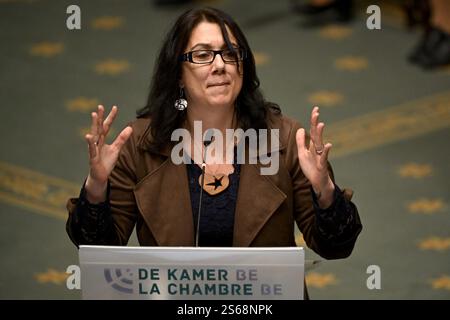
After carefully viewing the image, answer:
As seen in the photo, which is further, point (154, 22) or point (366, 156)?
point (154, 22)

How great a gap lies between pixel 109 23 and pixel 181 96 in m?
5.29

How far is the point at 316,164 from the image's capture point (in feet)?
12.2

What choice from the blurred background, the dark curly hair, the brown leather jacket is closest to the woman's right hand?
the brown leather jacket

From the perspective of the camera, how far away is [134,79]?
8336 mm

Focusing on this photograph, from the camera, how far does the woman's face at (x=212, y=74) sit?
384cm

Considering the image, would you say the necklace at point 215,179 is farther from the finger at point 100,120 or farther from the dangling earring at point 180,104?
the finger at point 100,120

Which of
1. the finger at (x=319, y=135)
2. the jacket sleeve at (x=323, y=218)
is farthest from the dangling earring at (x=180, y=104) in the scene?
the finger at (x=319, y=135)

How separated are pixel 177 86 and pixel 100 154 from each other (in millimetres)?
428

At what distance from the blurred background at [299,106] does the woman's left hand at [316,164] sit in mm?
2313

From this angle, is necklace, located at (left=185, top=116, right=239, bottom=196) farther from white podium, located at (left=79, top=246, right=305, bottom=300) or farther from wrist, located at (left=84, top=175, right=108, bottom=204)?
white podium, located at (left=79, top=246, right=305, bottom=300)

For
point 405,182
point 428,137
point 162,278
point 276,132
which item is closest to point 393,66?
point 428,137

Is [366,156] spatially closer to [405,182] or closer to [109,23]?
[405,182]

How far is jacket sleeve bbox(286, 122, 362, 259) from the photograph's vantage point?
3.76m

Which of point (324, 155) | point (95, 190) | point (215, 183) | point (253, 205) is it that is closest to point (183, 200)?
point (215, 183)
